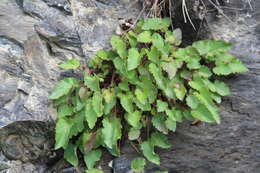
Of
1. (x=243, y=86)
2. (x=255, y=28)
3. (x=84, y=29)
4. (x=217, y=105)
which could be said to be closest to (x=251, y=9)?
(x=255, y=28)

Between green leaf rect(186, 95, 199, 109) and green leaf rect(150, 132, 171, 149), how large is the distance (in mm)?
346

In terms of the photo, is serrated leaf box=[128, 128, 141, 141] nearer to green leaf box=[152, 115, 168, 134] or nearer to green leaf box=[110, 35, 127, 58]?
green leaf box=[152, 115, 168, 134]

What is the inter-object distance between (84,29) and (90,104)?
2.58 feet

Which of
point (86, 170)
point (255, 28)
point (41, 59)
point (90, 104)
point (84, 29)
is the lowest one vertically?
point (86, 170)

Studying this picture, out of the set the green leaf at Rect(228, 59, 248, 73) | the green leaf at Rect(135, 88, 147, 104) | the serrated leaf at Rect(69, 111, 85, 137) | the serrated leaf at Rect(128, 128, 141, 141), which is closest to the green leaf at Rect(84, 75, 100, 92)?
the serrated leaf at Rect(69, 111, 85, 137)

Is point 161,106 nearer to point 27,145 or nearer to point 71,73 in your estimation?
point 71,73

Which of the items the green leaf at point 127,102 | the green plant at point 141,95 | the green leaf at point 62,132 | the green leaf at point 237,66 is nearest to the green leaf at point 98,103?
the green plant at point 141,95

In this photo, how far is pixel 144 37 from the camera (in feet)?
9.32

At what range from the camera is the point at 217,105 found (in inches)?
109

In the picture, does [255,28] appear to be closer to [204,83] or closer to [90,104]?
[204,83]

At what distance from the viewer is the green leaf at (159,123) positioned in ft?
8.67

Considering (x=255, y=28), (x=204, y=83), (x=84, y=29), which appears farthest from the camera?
(x=84, y=29)

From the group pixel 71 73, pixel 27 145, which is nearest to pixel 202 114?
pixel 71 73

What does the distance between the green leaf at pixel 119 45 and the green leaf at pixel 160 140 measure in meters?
0.68
